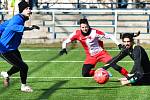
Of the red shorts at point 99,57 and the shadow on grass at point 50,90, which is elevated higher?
the red shorts at point 99,57

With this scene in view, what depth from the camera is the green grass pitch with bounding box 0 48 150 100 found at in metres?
9.48

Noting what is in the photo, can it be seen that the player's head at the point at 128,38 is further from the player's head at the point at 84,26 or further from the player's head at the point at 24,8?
the player's head at the point at 24,8

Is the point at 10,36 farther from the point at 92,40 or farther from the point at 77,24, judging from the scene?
the point at 77,24

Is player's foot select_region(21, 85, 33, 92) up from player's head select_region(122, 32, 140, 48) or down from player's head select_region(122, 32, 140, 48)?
down

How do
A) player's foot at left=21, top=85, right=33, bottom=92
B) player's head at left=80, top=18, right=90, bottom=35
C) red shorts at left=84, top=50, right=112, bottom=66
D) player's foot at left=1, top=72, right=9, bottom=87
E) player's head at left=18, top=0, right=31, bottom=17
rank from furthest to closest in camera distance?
red shorts at left=84, top=50, right=112, bottom=66 < player's head at left=80, top=18, right=90, bottom=35 < player's foot at left=1, top=72, right=9, bottom=87 < player's foot at left=21, top=85, right=33, bottom=92 < player's head at left=18, top=0, right=31, bottom=17

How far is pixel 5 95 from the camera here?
9.67 metres

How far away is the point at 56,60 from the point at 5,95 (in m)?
6.22

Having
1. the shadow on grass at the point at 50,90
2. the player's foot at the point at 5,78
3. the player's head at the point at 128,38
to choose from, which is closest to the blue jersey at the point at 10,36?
the player's foot at the point at 5,78

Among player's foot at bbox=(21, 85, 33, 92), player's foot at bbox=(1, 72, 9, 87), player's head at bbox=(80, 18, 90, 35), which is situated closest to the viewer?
player's foot at bbox=(21, 85, 33, 92)

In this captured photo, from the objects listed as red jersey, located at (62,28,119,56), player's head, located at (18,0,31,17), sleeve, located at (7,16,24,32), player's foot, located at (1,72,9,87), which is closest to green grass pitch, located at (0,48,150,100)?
player's foot, located at (1,72,9,87)

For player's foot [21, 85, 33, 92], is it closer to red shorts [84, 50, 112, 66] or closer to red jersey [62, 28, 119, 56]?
red jersey [62, 28, 119, 56]

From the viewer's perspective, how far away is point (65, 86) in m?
10.7

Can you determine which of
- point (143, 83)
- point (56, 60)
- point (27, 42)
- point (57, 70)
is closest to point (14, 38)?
point (143, 83)

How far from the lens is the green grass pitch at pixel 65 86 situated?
9.48 meters
